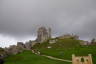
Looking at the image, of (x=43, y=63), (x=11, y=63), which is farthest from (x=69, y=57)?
(x=11, y=63)

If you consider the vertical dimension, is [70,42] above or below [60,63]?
above

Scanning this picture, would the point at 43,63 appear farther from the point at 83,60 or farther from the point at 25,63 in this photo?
the point at 83,60

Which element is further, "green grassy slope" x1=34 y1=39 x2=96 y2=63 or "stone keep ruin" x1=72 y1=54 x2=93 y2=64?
"green grassy slope" x1=34 y1=39 x2=96 y2=63

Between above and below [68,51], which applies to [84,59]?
below

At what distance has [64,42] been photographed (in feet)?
493

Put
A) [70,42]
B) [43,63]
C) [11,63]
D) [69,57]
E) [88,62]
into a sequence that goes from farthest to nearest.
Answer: [70,42]
[69,57]
[11,63]
[43,63]
[88,62]

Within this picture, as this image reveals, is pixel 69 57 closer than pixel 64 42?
Yes

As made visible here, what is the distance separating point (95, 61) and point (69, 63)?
30.1ft

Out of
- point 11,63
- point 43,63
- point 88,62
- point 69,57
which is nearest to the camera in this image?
point 88,62

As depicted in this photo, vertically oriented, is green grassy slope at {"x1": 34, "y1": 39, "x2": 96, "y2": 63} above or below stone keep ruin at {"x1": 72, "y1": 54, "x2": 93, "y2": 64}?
above

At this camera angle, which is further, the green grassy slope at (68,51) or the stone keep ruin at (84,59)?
the green grassy slope at (68,51)

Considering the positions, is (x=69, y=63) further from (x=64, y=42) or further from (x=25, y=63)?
(x=64, y=42)

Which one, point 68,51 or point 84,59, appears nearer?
point 84,59

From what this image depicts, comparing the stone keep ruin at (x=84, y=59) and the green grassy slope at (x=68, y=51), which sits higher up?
the green grassy slope at (x=68, y=51)
